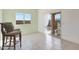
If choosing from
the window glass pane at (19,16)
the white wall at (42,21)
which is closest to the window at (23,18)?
the window glass pane at (19,16)

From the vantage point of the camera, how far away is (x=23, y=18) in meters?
2.99

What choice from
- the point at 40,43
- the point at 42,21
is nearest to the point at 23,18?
the point at 42,21

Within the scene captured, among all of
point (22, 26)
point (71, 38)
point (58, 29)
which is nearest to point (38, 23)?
point (22, 26)

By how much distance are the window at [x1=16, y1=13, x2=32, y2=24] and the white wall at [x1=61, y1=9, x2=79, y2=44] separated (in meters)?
2.23

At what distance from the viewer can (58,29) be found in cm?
459

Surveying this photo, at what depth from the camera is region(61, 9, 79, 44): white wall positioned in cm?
501

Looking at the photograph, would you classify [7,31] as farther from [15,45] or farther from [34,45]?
[34,45]

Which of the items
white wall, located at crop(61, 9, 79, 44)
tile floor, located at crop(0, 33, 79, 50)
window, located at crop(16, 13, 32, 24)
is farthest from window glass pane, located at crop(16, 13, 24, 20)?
white wall, located at crop(61, 9, 79, 44)

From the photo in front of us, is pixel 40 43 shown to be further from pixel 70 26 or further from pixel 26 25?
pixel 70 26
